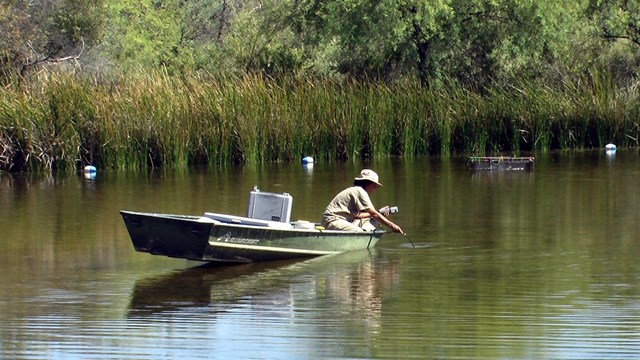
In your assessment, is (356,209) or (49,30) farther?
(49,30)

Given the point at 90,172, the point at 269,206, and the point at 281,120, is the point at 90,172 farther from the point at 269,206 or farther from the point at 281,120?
the point at 269,206

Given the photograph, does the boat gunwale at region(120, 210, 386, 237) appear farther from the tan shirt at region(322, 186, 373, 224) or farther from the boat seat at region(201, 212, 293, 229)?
the tan shirt at region(322, 186, 373, 224)

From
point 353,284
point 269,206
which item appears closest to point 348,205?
point 269,206

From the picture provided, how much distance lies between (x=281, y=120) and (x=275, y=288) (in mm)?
16846

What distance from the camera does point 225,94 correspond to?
1236 inches

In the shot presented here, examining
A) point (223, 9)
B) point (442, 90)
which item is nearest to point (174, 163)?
point (442, 90)

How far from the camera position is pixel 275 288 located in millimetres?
15219

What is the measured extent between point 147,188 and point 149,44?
18.8m

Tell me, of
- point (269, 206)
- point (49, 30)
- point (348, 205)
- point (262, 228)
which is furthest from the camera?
point (49, 30)

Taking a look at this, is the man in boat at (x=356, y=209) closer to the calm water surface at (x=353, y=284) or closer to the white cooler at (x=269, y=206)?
the calm water surface at (x=353, y=284)

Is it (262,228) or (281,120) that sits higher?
(281,120)

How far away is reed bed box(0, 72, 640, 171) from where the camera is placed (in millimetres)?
30016

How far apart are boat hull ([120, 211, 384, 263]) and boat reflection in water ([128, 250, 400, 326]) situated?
167mm

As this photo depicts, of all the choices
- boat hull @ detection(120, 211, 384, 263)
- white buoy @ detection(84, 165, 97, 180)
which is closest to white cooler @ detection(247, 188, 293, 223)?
boat hull @ detection(120, 211, 384, 263)
